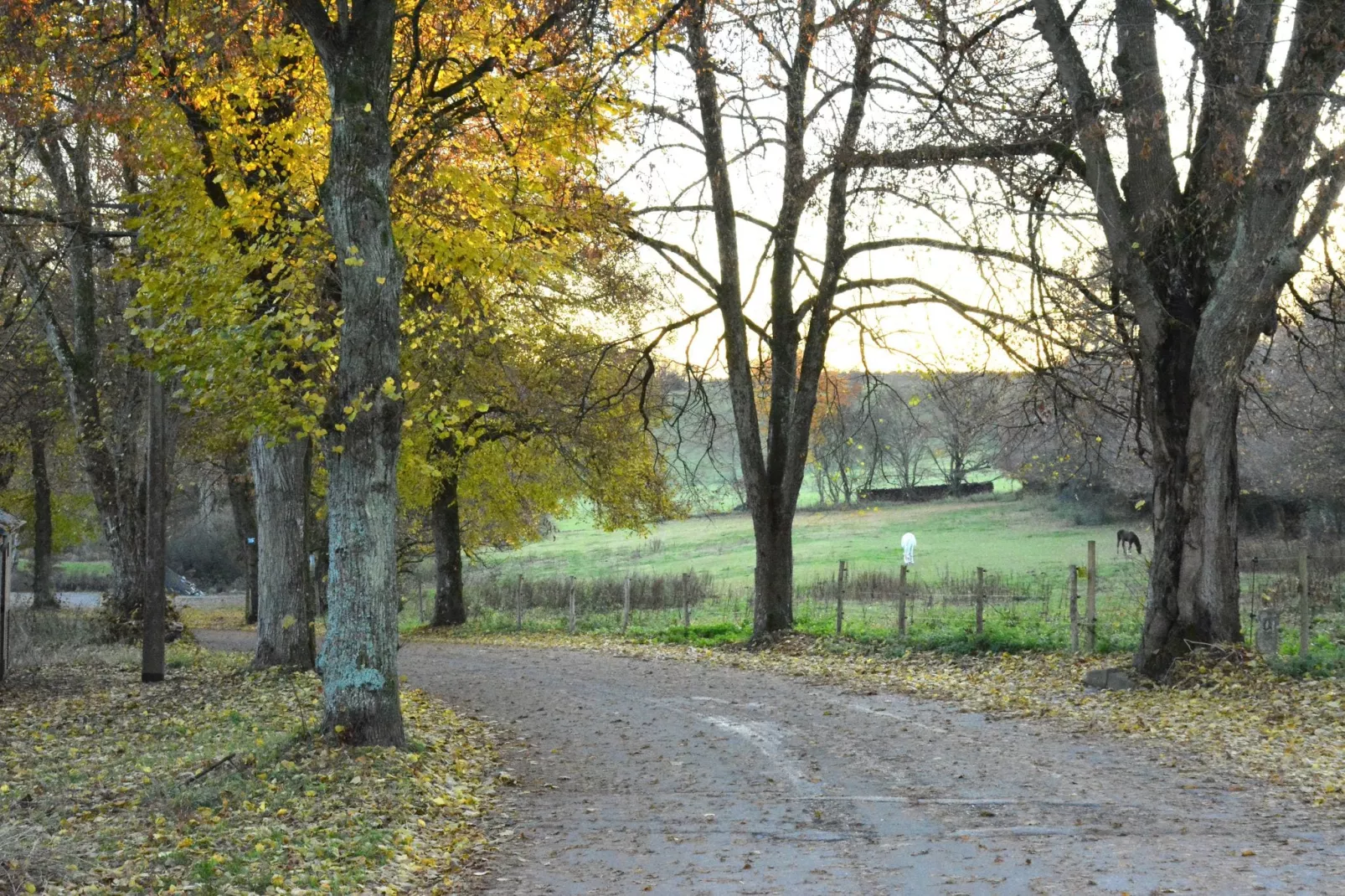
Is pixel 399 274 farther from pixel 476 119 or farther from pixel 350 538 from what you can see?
pixel 476 119

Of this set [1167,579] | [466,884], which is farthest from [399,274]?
[1167,579]

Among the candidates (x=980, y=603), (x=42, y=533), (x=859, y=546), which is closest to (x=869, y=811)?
(x=980, y=603)

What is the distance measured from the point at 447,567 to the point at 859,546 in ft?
89.3

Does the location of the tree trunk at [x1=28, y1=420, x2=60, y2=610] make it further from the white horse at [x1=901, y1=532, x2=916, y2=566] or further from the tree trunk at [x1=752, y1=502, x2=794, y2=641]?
the white horse at [x1=901, y1=532, x2=916, y2=566]

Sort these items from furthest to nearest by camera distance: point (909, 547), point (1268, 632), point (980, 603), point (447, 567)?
1. point (909, 547)
2. point (447, 567)
3. point (980, 603)
4. point (1268, 632)

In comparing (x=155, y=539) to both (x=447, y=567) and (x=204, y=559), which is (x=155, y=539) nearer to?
(x=447, y=567)

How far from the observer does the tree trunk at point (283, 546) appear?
1625 cm

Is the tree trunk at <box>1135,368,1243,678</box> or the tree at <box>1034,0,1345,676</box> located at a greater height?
the tree at <box>1034,0,1345,676</box>

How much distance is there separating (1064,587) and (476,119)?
1694cm

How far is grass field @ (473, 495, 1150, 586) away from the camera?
143ft

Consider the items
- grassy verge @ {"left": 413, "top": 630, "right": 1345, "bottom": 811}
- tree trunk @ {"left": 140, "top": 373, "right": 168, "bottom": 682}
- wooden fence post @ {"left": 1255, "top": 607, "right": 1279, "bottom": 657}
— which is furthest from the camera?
tree trunk @ {"left": 140, "top": 373, "right": 168, "bottom": 682}

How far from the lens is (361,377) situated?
391 inches

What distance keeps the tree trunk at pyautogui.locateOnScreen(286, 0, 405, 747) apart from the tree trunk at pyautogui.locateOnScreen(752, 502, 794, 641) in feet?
40.7

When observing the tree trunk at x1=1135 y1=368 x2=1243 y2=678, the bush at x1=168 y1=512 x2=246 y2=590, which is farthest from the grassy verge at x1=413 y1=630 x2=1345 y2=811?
the bush at x1=168 y1=512 x2=246 y2=590
